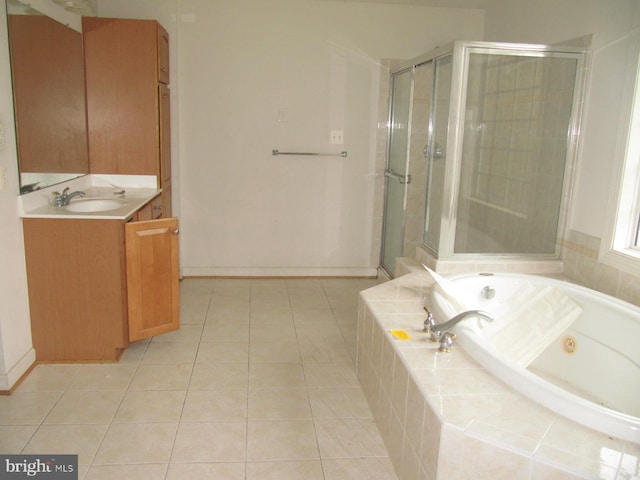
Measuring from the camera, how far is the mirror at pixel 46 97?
258cm

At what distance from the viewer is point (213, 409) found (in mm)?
2387

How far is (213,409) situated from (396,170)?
8.12 ft

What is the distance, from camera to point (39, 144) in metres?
2.80

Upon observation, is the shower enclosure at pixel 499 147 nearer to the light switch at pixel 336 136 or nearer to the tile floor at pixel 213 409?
the tile floor at pixel 213 409

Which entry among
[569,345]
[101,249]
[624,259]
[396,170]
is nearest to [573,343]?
[569,345]

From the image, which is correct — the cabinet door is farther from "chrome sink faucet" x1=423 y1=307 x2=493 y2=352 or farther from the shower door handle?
the shower door handle

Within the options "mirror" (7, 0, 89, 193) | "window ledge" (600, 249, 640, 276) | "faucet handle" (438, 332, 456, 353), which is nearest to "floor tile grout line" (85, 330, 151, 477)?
"mirror" (7, 0, 89, 193)

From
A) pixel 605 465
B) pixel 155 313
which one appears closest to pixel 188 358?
pixel 155 313

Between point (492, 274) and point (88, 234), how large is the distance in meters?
2.08

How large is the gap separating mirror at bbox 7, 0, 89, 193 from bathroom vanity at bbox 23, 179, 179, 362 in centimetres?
26

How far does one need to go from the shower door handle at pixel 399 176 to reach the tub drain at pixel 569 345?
182 centimetres

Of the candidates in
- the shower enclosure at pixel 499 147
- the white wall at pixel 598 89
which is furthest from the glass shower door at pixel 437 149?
the white wall at pixel 598 89

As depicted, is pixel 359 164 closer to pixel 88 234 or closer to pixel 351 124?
pixel 351 124

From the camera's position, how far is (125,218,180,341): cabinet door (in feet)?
9.19
